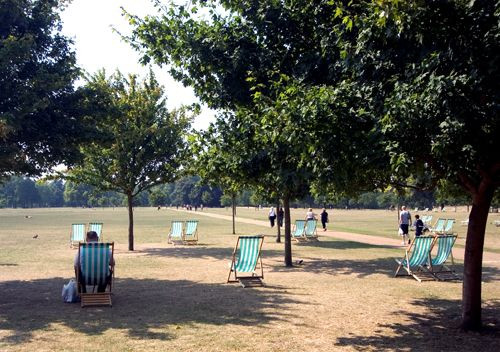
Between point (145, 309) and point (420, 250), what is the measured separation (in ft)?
22.4

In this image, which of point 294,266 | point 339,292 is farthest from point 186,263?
point 339,292

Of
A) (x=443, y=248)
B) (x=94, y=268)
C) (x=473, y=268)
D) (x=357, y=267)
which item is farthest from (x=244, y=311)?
(x=357, y=267)

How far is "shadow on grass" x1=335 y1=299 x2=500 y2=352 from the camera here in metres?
6.65

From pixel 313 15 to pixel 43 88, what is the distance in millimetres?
5398

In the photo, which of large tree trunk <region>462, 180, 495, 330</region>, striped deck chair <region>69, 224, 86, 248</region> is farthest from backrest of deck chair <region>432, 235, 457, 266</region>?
striped deck chair <region>69, 224, 86, 248</region>

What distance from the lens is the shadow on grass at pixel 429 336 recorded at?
262 inches

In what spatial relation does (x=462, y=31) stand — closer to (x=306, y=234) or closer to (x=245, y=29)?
(x=245, y=29)

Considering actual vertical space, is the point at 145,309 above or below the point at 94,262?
below

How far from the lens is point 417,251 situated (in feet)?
39.8

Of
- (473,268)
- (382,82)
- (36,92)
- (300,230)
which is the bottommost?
(300,230)

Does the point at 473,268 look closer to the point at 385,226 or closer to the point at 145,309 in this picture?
the point at 145,309

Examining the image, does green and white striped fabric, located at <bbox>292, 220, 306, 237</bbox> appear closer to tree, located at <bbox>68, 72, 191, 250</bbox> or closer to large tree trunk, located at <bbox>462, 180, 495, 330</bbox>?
tree, located at <bbox>68, 72, 191, 250</bbox>

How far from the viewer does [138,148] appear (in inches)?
827

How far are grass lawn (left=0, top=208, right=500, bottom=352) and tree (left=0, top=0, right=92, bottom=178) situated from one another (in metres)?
2.89
